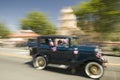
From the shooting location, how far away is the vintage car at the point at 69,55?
12.0 meters

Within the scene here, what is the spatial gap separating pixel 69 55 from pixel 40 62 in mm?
2146

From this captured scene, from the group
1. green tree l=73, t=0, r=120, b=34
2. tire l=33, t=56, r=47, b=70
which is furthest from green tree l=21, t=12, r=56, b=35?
tire l=33, t=56, r=47, b=70

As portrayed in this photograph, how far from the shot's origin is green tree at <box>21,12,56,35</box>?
246ft

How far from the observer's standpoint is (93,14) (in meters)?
35.7

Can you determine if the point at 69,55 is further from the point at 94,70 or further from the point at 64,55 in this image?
the point at 94,70

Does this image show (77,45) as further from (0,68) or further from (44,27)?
(44,27)

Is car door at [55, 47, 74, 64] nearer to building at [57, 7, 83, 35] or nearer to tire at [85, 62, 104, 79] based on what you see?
tire at [85, 62, 104, 79]

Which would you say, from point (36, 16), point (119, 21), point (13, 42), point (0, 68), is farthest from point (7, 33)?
point (0, 68)

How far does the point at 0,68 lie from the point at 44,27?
2440 inches

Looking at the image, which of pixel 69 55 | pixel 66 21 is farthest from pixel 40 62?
pixel 66 21

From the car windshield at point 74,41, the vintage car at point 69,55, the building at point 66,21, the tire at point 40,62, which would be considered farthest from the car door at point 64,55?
the building at point 66,21


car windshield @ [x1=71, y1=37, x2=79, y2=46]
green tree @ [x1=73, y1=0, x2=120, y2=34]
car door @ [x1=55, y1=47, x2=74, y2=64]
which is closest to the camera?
car door @ [x1=55, y1=47, x2=74, y2=64]

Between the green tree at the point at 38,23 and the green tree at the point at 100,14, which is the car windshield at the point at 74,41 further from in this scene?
the green tree at the point at 38,23

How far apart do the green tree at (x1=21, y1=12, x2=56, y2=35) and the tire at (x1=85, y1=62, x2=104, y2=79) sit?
62084 millimetres
